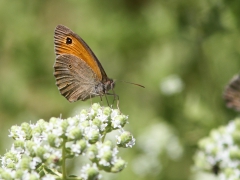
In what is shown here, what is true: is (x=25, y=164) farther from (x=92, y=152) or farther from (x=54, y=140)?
(x=92, y=152)

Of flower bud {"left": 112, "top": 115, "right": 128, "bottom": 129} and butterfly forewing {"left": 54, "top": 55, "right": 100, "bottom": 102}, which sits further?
butterfly forewing {"left": 54, "top": 55, "right": 100, "bottom": 102}

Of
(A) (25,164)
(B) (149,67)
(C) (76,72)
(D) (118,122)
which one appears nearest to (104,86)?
(C) (76,72)

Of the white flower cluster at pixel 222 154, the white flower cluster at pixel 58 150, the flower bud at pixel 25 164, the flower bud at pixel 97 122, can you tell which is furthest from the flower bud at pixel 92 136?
the white flower cluster at pixel 222 154

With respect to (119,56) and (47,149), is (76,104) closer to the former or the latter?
(119,56)

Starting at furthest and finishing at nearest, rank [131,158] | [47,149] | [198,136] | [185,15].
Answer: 1. [131,158]
2. [185,15]
3. [198,136]
4. [47,149]

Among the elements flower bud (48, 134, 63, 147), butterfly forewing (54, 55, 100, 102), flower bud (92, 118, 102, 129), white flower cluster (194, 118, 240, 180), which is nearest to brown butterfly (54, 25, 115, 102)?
butterfly forewing (54, 55, 100, 102)

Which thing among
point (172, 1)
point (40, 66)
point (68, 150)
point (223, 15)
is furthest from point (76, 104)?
point (68, 150)

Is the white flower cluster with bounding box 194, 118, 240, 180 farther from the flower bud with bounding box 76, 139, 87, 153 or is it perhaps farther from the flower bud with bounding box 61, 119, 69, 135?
the flower bud with bounding box 61, 119, 69, 135
